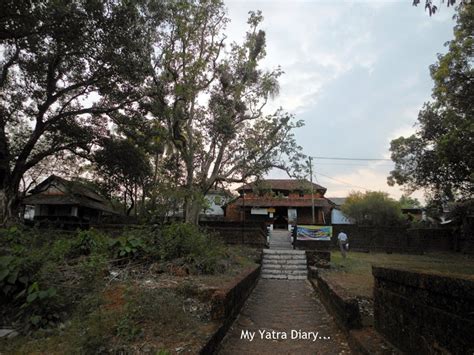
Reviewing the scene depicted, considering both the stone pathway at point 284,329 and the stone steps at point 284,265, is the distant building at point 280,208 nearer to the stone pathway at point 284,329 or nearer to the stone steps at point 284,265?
the stone steps at point 284,265

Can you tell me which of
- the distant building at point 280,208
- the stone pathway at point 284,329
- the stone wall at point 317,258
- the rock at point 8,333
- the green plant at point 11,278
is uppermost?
the distant building at point 280,208

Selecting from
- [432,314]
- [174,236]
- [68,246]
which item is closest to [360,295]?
[432,314]

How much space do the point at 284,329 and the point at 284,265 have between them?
7.93 meters

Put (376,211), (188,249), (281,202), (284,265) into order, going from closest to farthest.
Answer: (188,249)
(284,265)
(376,211)
(281,202)

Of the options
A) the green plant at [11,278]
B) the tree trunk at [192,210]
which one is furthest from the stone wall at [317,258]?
the green plant at [11,278]

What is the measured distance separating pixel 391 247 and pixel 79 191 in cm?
2575

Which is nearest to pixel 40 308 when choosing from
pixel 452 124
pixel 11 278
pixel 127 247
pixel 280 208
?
pixel 11 278

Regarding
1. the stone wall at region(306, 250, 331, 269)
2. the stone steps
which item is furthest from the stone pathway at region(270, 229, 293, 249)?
the stone wall at region(306, 250, 331, 269)

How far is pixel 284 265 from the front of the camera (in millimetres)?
13047

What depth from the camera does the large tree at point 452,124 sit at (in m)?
12.4

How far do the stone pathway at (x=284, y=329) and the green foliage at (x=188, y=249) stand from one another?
1257 millimetres

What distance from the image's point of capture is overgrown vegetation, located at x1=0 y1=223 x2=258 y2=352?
3.88 metres

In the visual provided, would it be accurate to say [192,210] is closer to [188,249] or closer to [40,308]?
[188,249]

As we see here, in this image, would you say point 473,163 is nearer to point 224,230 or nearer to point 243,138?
point 243,138
